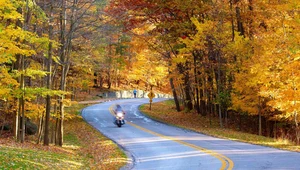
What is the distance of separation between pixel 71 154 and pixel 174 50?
17956 mm

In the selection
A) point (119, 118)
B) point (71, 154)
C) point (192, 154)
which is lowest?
point (71, 154)

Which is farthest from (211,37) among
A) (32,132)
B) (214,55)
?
(32,132)

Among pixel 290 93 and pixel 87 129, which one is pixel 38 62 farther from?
pixel 290 93

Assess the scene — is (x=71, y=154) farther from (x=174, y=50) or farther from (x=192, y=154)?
(x=174, y=50)

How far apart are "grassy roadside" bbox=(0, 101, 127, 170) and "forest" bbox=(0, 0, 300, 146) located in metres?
1.49

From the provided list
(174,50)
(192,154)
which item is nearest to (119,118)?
(174,50)

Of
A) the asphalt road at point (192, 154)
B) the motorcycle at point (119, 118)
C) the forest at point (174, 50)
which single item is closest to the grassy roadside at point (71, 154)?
the asphalt road at point (192, 154)

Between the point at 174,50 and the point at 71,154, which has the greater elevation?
the point at 174,50

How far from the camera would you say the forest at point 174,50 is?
1689 cm

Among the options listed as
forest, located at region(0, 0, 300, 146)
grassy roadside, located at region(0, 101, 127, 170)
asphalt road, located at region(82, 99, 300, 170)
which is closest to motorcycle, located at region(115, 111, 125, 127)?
grassy roadside, located at region(0, 101, 127, 170)

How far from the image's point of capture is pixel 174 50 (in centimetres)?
3366

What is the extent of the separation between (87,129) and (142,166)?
1522 cm

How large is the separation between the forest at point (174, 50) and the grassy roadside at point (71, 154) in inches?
58.5

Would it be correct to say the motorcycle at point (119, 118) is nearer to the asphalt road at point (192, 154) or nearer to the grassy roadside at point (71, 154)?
the grassy roadside at point (71, 154)
